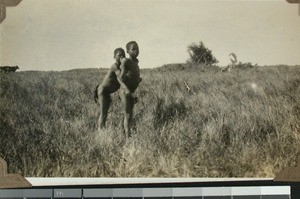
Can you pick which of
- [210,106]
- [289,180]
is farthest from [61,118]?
[289,180]

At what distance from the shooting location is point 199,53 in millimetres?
2148

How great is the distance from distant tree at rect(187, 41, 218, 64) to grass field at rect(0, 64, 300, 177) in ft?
0.11

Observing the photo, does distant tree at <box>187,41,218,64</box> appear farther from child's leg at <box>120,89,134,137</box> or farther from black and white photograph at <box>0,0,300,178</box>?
child's leg at <box>120,89,134,137</box>

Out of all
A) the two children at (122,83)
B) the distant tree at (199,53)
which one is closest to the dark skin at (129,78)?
the two children at (122,83)

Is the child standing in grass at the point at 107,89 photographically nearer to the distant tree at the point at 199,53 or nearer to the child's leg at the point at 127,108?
the child's leg at the point at 127,108

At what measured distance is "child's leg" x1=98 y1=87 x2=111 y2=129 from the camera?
211cm

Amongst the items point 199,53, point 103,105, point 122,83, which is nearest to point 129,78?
point 122,83

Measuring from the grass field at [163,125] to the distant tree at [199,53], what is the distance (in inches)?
1.4

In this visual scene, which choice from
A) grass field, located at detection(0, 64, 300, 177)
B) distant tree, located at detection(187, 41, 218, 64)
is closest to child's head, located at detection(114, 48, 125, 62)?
grass field, located at detection(0, 64, 300, 177)

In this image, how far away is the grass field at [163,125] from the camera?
6.91 ft

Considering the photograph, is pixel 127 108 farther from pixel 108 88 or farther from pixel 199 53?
pixel 199 53

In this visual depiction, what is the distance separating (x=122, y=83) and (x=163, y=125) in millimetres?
251

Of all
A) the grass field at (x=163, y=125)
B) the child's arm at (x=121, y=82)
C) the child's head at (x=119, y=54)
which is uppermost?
the child's head at (x=119, y=54)

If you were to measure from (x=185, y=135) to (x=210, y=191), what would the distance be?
269mm
